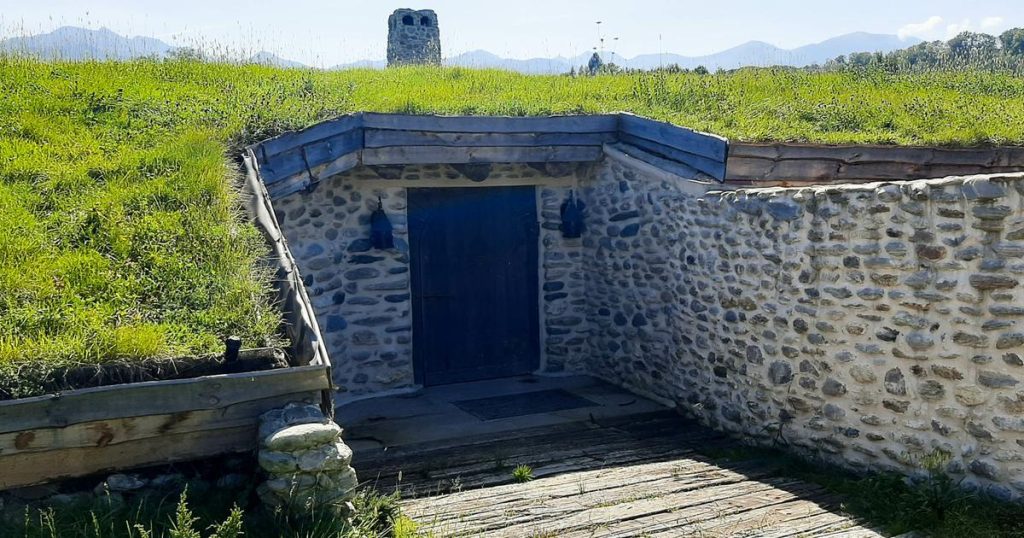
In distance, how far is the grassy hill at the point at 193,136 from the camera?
487 centimetres

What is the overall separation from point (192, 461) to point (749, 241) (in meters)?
4.84

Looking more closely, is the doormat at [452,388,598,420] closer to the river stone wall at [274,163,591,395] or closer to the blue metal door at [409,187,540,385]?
the blue metal door at [409,187,540,385]

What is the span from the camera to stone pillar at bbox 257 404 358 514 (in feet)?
13.5

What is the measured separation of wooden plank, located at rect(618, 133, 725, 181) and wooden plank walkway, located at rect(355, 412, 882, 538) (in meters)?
2.50

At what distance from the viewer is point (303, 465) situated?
4.13m

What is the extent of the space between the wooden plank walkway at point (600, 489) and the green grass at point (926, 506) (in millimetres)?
176

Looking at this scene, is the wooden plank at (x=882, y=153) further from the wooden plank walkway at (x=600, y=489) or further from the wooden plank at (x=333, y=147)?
the wooden plank at (x=333, y=147)

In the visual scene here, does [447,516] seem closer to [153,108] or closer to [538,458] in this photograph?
[538,458]

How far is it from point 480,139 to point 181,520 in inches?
232

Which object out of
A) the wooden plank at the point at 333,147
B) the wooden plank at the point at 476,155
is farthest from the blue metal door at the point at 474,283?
the wooden plank at the point at 333,147

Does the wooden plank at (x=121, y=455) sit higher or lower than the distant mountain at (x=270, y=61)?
lower

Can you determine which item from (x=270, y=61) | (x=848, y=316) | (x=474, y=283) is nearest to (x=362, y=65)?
(x=270, y=61)

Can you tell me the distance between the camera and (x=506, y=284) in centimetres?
987

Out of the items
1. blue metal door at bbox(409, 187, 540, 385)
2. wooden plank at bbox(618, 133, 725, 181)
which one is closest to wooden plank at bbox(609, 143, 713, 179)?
wooden plank at bbox(618, 133, 725, 181)
